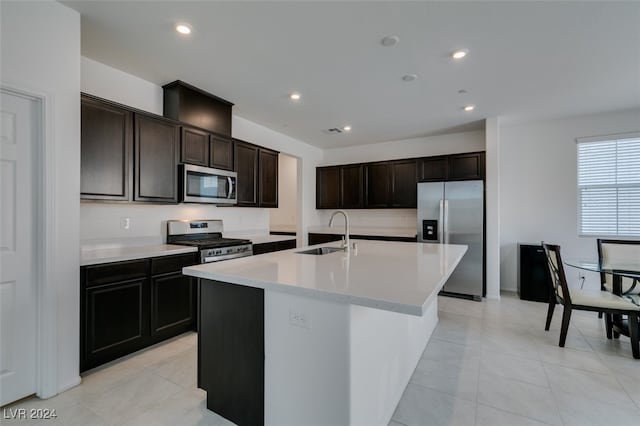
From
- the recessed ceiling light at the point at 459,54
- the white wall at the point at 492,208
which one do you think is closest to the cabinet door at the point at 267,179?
the recessed ceiling light at the point at 459,54

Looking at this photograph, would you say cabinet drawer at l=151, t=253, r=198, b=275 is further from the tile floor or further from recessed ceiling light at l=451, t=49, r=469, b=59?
recessed ceiling light at l=451, t=49, r=469, b=59

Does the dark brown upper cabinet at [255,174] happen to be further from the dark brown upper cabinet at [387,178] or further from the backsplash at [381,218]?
the backsplash at [381,218]

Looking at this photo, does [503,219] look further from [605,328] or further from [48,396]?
[48,396]

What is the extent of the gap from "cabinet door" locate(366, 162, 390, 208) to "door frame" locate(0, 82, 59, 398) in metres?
4.55

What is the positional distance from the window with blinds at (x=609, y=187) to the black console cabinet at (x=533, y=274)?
2.63 feet

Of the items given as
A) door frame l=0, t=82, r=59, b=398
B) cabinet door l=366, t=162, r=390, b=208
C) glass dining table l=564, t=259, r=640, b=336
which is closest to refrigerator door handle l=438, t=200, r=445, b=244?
cabinet door l=366, t=162, r=390, b=208

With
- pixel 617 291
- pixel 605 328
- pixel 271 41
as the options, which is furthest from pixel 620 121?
pixel 271 41

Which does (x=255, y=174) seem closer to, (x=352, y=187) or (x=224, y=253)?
(x=224, y=253)

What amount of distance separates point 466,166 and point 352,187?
2.06 metres

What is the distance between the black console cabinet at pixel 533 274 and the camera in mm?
4133

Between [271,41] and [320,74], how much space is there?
71cm

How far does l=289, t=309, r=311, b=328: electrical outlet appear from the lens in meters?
1.41

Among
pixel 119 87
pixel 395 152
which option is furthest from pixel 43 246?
pixel 395 152

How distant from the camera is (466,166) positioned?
459 cm
